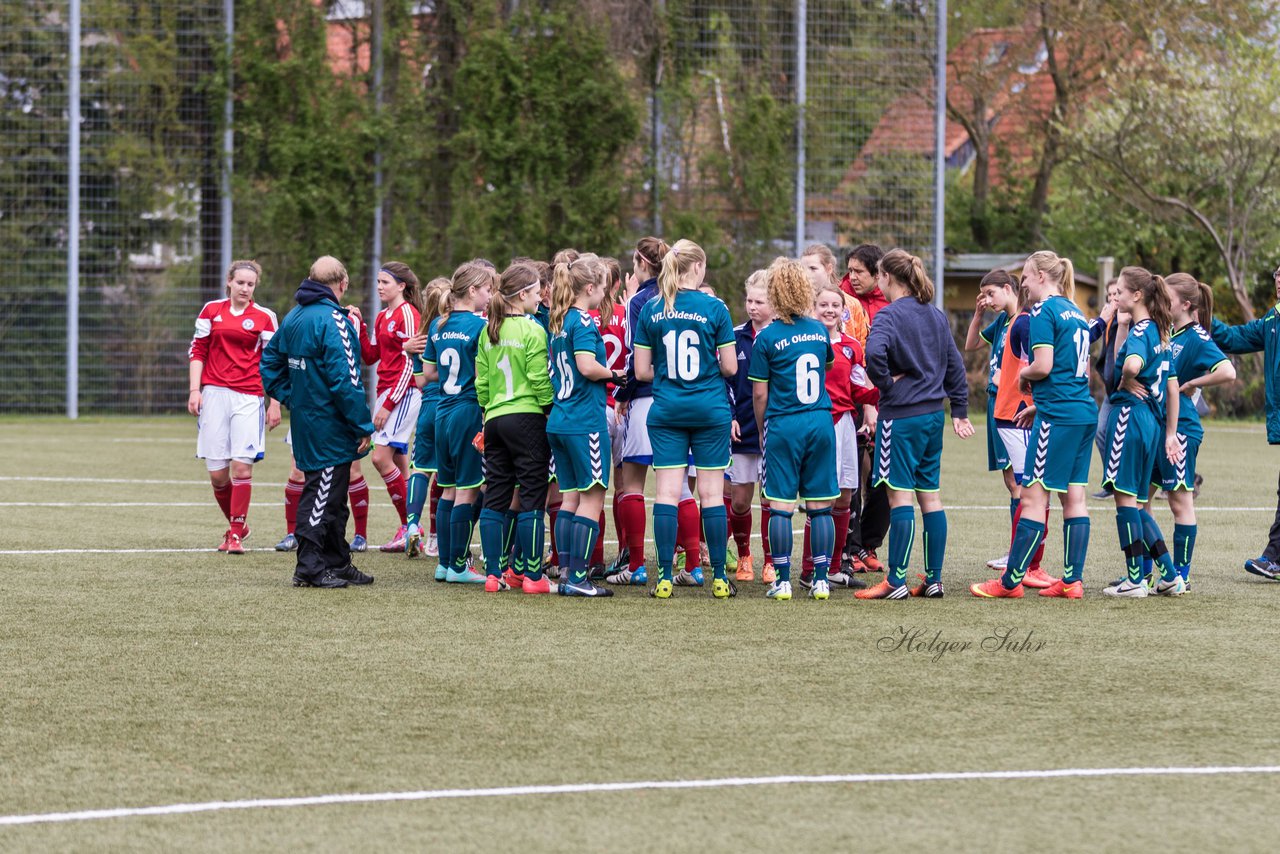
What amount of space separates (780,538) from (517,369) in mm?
1716

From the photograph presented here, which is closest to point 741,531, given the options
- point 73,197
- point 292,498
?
point 292,498

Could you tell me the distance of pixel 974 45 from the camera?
36.8 m

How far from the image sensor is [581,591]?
877cm

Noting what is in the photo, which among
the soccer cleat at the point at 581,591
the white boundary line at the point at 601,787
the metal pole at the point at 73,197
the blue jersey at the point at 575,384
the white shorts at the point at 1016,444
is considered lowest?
the white boundary line at the point at 601,787

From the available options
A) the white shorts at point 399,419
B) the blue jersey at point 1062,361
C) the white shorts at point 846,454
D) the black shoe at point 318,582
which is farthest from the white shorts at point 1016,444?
the black shoe at point 318,582

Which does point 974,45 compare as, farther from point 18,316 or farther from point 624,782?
point 624,782

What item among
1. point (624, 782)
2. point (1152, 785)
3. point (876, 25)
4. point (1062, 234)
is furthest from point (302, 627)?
point (1062, 234)

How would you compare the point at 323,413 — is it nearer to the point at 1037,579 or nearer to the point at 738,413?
the point at 738,413

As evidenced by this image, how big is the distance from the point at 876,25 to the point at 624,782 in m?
21.9

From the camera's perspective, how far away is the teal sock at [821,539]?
8570mm

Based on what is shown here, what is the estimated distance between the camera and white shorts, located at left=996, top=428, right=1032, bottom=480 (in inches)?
392

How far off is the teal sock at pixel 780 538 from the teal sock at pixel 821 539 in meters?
0.14

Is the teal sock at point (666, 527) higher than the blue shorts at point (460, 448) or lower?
lower

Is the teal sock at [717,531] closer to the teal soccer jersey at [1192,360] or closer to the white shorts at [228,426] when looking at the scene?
the teal soccer jersey at [1192,360]
